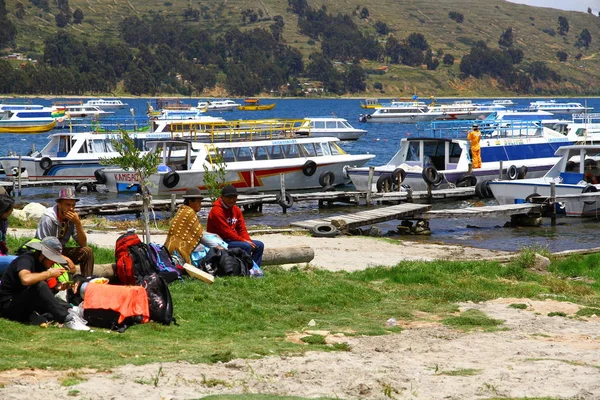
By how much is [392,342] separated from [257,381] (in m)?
2.69

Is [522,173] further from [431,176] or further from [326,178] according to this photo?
[326,178]

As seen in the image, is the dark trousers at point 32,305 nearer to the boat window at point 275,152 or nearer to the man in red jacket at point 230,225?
the man in red jacket at point 230,225

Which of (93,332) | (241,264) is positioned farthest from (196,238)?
(93,332)

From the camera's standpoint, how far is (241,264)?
50.0ft

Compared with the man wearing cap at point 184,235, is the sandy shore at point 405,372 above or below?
below

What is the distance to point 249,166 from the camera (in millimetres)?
39594

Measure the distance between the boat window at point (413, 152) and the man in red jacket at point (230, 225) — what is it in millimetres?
24854

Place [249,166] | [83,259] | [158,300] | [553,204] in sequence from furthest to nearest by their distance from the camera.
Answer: [249,166], [553,204], [83,259], [158,300]

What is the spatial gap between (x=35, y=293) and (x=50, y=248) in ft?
1.74

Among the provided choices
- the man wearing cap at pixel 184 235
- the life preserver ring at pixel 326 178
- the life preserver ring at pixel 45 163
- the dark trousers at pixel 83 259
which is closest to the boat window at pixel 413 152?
the life preserver ring at pixel 326 178

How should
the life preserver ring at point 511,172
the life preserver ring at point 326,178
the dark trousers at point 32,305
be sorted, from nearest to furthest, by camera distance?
the dark trousers at point 32,305, the life preserver ring at point 511,172, the life preserver ring at point 326,178

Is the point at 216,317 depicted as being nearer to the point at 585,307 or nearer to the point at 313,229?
the point at 585,307

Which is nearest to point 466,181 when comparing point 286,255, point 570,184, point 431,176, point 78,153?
point 431,176

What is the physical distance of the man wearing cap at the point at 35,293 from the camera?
37.5ft
